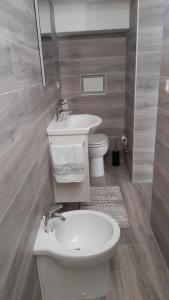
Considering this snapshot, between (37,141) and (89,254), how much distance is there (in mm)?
764

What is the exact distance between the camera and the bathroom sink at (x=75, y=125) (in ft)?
5.98

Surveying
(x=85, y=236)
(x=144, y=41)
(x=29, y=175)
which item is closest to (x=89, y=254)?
(x=85, y=236)

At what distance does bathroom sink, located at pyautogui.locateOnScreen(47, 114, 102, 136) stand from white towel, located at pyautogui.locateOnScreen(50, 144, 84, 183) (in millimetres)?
124

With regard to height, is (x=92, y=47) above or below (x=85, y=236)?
above

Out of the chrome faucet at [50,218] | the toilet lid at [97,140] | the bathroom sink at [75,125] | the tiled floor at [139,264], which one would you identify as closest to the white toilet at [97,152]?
the toilet lid at [97,140]

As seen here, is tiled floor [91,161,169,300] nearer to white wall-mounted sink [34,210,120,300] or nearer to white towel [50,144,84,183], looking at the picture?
white wall-mounted sink [34,210,120,300]

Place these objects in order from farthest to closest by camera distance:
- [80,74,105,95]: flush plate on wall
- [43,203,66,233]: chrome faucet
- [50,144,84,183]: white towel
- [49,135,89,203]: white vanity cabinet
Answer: [80,74,105,95]: flush plate on wall < [49,135,89,203]: white vanity cabinet < [50,144,84,183]: white towel < [43,203,66,233]: chrome faucet

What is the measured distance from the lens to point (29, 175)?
1.19 meters

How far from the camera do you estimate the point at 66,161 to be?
182cm

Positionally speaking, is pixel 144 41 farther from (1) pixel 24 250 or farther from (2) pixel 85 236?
(1) pixel 24 250

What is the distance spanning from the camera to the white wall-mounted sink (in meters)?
1.21

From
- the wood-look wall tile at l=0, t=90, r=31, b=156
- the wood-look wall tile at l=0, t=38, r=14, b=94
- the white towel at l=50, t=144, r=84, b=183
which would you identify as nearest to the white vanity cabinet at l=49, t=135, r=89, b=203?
the white towel at l=50, t=144, r=84, b=183

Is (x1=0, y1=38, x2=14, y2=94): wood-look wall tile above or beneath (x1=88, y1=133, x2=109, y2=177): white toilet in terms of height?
above

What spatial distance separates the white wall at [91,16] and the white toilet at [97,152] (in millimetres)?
1390
